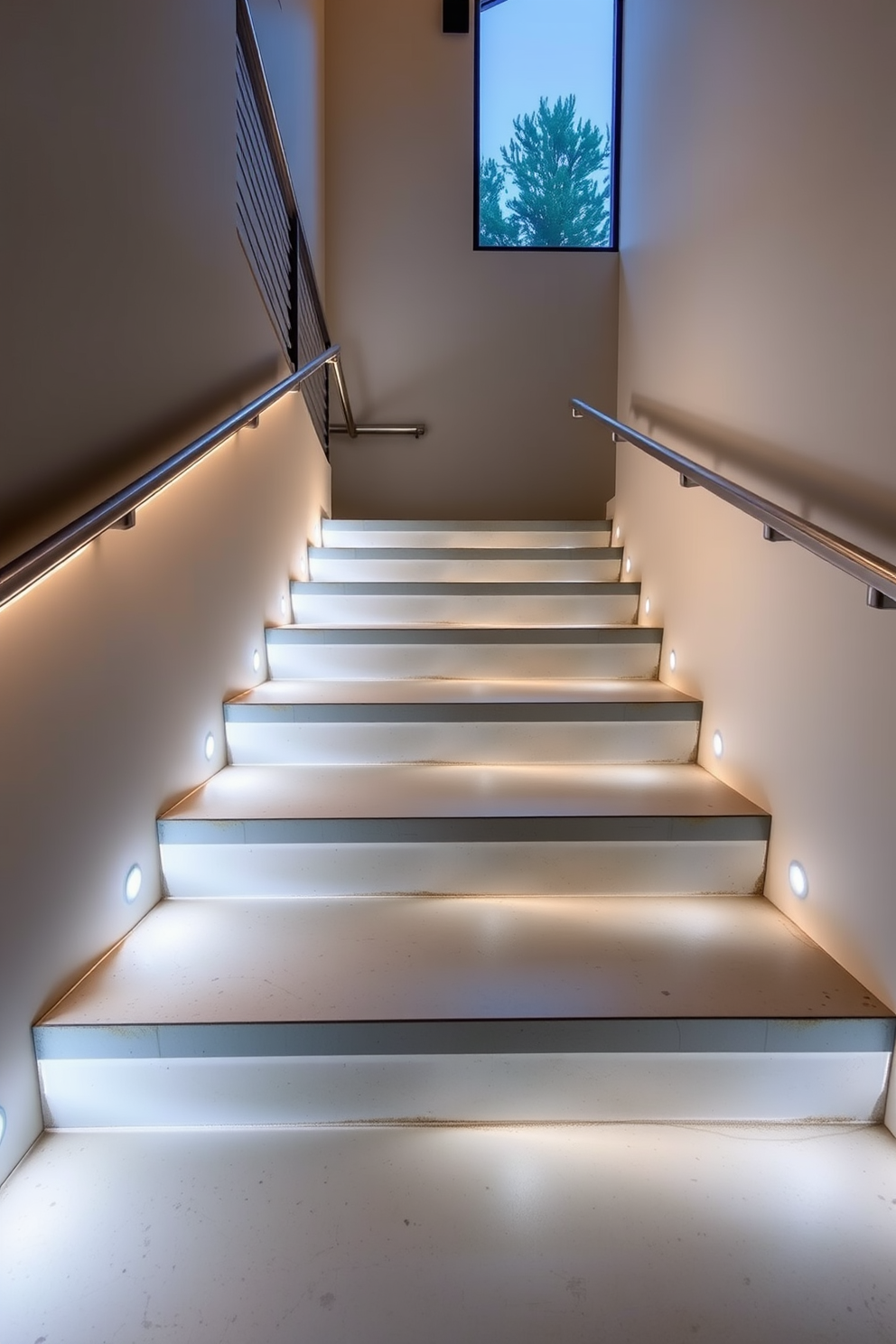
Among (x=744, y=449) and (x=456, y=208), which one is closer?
(x=744, y=449)

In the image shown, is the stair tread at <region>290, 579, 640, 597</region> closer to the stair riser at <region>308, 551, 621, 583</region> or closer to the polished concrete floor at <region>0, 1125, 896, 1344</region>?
the stair riser at <region>308, 551, 621, 583</region>

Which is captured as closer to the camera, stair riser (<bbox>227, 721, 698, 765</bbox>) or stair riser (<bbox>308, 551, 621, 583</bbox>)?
stair riser (<bbox>227, 721, 698, 765</bbox>)

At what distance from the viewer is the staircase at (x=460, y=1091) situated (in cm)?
112

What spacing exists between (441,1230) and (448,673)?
2008mm

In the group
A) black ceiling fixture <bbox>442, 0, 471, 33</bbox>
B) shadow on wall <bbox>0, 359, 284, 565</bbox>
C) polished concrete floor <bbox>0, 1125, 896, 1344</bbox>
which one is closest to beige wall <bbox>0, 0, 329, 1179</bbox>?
shadow on wall <bbox>0, 359, 284, 565</bbox>

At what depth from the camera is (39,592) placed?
140 cm

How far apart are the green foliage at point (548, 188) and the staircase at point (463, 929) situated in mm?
3558

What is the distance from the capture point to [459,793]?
2.14 metres

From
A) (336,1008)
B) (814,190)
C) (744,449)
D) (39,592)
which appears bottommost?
(336,1008)

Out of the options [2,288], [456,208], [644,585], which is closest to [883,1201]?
[2,288]

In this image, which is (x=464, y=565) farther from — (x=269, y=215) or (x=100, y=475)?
(x=100, y=475)

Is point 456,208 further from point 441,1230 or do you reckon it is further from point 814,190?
point 441,1230

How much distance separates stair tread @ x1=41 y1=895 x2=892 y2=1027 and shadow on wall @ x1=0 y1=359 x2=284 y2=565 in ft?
2.92

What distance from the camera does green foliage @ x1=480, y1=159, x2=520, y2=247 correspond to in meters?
5.20
